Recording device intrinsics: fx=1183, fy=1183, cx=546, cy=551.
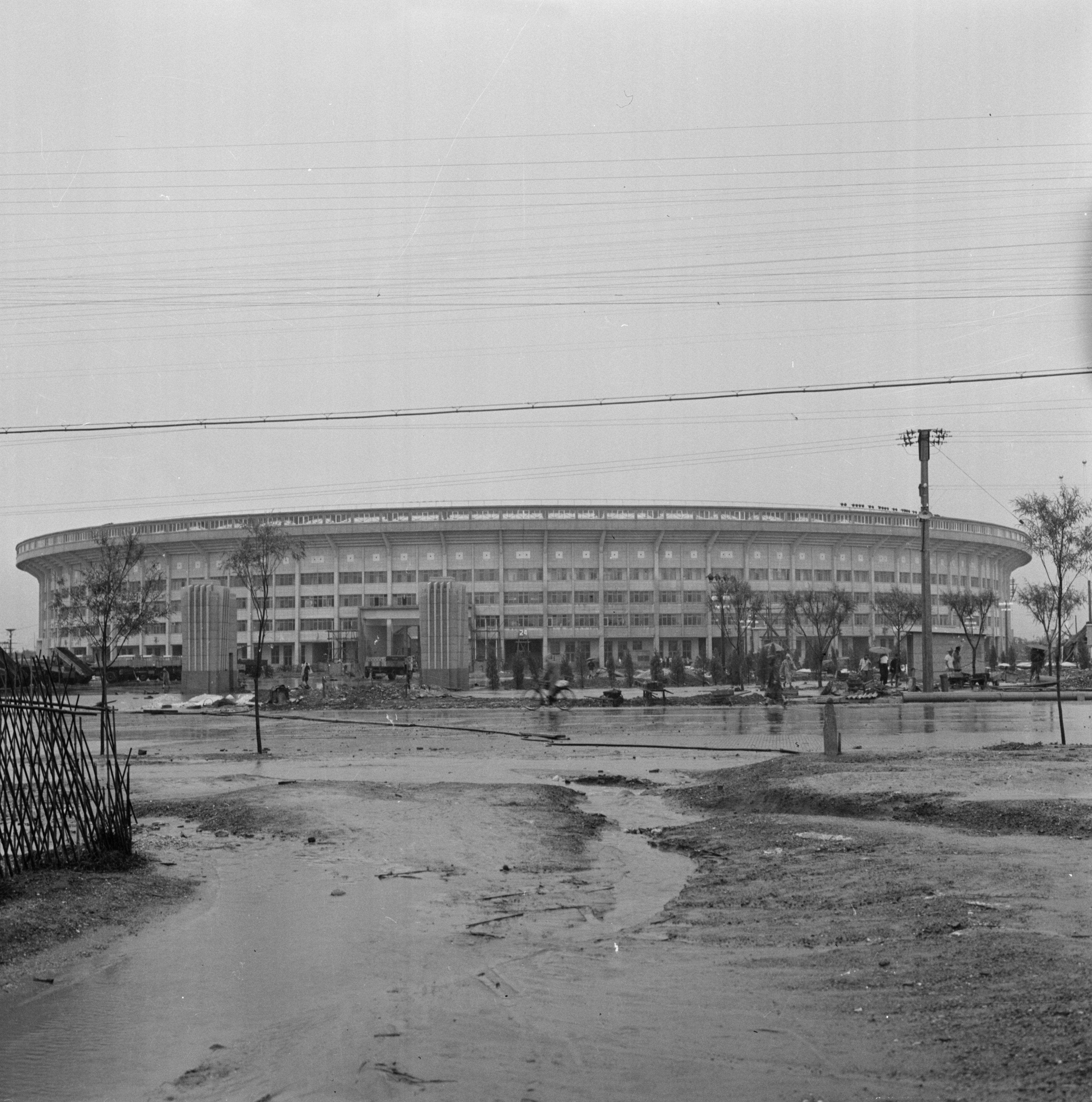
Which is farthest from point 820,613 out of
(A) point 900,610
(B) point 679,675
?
(B) point 679,675

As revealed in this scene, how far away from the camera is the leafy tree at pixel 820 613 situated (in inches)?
2450

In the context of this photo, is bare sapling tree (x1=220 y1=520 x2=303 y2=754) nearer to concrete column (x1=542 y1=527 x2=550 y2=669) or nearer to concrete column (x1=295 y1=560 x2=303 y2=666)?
concrete column (x1=295 y1=560 x2=303 y2=666)

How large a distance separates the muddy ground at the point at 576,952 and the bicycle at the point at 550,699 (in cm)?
2362

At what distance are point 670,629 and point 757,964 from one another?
9529cm

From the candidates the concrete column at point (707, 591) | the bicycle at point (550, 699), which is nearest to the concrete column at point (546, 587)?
the concrete column at point (707, 591)

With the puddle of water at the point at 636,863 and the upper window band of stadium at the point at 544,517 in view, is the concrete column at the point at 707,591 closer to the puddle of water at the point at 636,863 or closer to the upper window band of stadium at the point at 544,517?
the upper window band of stadium at the point at 544,517

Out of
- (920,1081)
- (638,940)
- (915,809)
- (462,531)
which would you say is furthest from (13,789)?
(462,531)

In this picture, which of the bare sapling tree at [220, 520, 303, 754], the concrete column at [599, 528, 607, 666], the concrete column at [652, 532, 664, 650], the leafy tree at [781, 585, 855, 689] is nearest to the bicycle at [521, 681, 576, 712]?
the bare sapling tree at [220, 520, 303, 754]

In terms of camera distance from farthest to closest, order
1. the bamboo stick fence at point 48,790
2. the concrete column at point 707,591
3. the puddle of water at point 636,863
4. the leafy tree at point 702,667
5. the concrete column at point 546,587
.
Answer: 1. the concrete column at point 546,587
2. the concrete column at point 707,591
3. the leafy tree at point 702,667
4. the bamboo stick fence at point 48,790
5. the puddle of water at point 636,863

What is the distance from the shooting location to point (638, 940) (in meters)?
7.05

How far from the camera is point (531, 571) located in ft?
329

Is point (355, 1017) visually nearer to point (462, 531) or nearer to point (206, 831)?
point (206, 831)

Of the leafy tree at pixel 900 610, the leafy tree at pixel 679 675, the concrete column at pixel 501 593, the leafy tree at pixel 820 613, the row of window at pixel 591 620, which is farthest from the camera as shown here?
the row of window at pixel 591 620

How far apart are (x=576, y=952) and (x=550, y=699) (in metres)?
30.2
